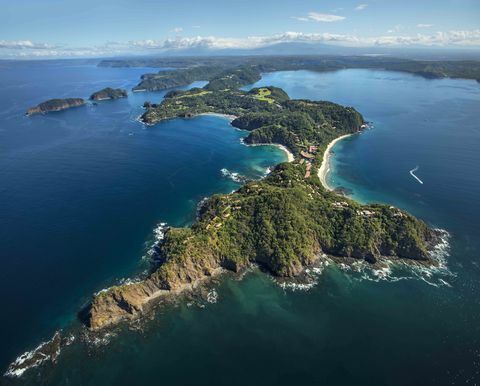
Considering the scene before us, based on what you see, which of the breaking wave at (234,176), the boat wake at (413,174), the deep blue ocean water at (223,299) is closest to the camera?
the deep blue ocean water at (223,299)

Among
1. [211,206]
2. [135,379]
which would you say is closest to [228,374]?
[135,379]

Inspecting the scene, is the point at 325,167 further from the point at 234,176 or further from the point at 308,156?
the point at 234,176

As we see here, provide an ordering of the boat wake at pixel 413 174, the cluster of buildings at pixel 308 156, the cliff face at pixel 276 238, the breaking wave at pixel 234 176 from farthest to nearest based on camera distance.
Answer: the cluster of buildings at pixel 308 156
the breaking wave at pixel 234 176
the boat wake at pixel 413 174
the cliff face at pixel 276 238

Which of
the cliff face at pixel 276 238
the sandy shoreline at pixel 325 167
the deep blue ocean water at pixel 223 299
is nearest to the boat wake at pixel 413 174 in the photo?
the deep blue ocean water at pixel 223 299

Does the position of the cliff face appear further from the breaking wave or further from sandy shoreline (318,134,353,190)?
the breaking wave

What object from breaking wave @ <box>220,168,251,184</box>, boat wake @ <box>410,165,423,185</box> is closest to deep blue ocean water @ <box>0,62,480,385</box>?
boat wake @ <box>410,165,423,185</box>

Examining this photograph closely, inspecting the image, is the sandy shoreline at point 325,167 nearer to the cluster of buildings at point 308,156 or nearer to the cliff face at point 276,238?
the cluster of buildings at point 308,156

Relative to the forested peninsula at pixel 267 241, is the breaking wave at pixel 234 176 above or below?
below

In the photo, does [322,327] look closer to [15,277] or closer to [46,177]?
[15,277]
